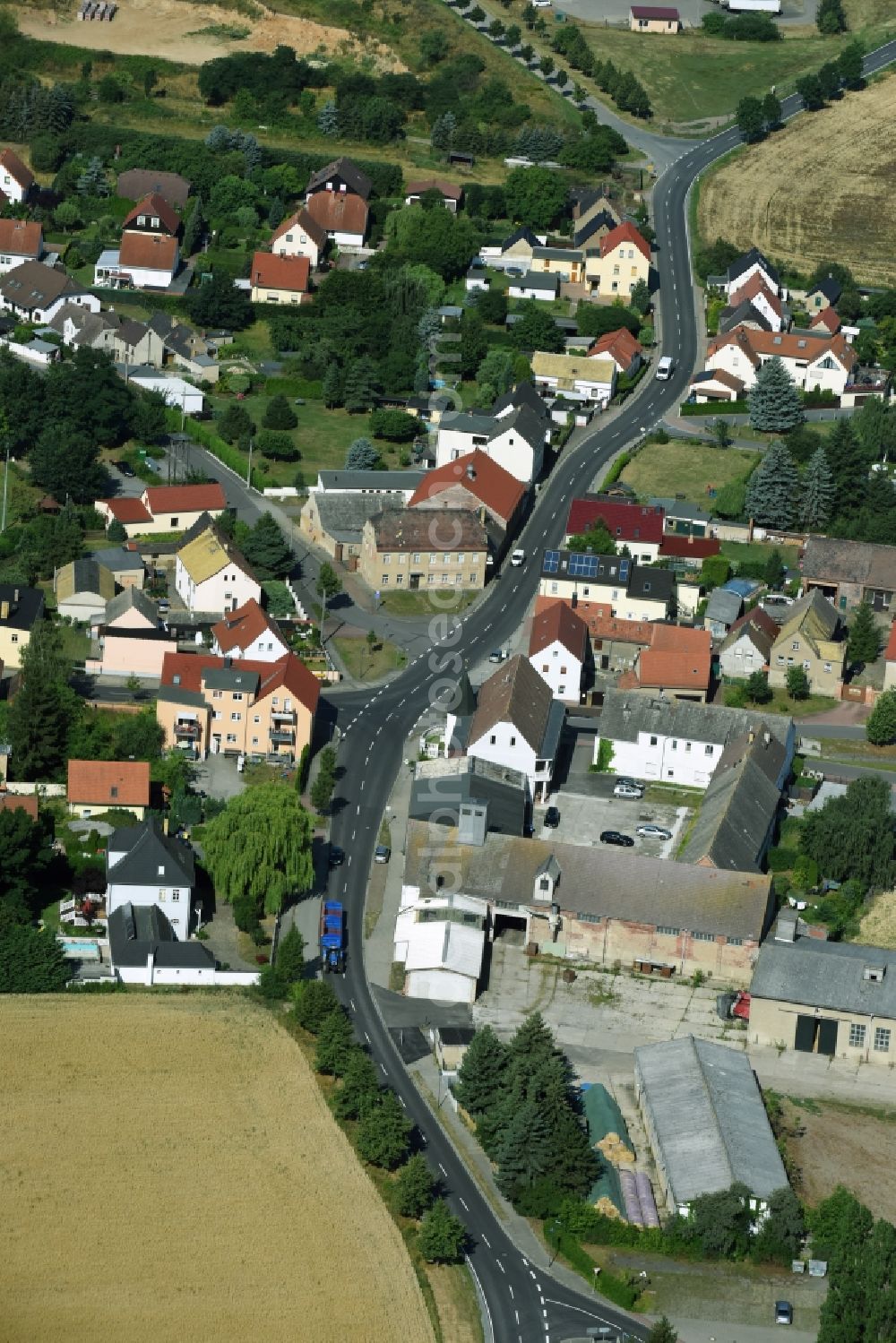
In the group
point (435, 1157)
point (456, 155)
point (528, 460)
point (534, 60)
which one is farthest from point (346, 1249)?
point (534, 60)

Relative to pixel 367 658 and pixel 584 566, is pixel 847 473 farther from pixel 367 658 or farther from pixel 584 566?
pixel 367 658

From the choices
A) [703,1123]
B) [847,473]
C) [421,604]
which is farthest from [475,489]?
[703,1123]

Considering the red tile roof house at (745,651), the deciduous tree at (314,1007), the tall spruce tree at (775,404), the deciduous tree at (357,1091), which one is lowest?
the deciduous tree at (357,1091)

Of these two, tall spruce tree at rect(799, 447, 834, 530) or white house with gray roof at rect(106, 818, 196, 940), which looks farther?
tall spruce tree at rect(799, 447, 834, 530)

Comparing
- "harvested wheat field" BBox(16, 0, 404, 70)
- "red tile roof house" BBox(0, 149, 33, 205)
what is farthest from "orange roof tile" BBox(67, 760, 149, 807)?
"harvested wheat field" BBox(16, 0, 404, 70)

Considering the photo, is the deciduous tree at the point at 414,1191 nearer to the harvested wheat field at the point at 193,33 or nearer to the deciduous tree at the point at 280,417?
the deciduous tree at the point at 280,417

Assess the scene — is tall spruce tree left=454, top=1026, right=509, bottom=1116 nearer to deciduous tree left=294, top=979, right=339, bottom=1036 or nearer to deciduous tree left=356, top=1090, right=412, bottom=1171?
deciduous tree left=356, top=1090, right=412, bottom=1171

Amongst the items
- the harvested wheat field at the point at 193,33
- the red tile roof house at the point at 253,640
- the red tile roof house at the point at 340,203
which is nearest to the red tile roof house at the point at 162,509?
the red tile roof house at the point at 253,640
